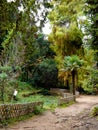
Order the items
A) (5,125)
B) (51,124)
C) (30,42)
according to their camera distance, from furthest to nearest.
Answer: (51,124), (5,125), (30,42)

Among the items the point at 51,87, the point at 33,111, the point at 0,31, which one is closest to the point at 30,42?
the point at 0,31

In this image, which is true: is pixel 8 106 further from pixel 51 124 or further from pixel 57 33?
pixel 57 33

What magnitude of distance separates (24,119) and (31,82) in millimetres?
22742

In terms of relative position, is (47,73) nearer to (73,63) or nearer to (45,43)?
(45,43)

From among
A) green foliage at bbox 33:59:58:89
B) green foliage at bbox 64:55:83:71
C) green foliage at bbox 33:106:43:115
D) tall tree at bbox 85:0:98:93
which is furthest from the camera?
green foliage at bbox 33:59:58:89

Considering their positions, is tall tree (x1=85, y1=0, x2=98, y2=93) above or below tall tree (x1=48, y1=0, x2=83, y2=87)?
below

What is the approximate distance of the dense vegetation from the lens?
20.5 ft

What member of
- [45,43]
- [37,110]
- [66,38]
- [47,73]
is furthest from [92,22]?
[45,43]

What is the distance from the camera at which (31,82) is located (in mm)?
35531

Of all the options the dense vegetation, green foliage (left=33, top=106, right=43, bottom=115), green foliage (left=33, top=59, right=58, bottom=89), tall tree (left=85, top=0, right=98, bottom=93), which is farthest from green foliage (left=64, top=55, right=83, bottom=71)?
tall tree (left=85, top=0, right=98, bottom=93)

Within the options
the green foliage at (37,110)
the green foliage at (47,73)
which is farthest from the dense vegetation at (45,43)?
the green foliage at (37,110)

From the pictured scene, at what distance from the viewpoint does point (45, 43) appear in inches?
→ 1390

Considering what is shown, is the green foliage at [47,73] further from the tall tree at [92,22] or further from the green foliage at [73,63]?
the tall tree at [92,22]

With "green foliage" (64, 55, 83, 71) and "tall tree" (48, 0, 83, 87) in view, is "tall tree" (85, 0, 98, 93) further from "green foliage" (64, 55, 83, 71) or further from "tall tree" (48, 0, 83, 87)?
"tall tree" (48, 0, 83, 87)
